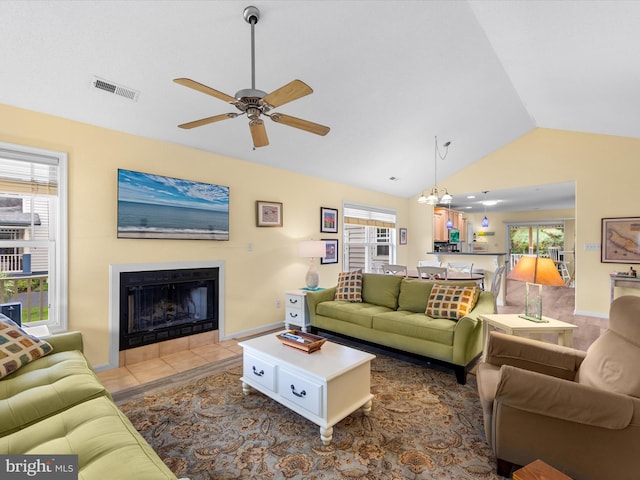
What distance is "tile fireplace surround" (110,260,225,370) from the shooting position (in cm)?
307

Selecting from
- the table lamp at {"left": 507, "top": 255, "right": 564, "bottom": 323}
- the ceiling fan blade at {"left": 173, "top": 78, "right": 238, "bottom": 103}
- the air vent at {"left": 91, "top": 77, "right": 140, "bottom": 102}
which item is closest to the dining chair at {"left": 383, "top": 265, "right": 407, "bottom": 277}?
the table lamp at {"left": 507, "top": 255, "right": 564, "bottom": 323}

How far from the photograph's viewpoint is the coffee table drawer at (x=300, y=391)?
6.56 ft

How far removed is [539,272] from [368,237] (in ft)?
13.5

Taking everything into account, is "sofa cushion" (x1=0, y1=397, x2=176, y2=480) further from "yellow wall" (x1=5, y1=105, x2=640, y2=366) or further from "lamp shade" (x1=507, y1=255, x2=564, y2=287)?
"lamp shade" (x1=507, y1=255, x2=564, y2=287)

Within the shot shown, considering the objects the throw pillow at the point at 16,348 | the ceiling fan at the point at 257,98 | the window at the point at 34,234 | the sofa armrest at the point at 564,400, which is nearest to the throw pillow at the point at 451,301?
the sofa armrest at the point at 564,400

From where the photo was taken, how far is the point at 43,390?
1.60m

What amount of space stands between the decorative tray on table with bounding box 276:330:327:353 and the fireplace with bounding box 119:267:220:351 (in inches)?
63.6

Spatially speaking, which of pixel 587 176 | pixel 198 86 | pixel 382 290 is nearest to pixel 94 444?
pixel 198 86

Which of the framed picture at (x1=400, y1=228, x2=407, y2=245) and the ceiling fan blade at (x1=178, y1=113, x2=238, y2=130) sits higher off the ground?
the ceiling fan blade at (x1=178, y1=113, x2=238, y2=130)

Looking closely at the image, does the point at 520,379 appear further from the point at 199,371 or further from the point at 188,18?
the point at 188,18

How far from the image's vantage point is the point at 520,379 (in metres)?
1.54

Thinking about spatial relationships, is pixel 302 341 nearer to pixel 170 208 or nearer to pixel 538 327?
pixel 538 327

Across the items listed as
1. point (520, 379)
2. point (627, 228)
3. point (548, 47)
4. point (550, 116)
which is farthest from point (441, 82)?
point (627, 228)

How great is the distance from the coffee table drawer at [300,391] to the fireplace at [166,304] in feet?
6.27
